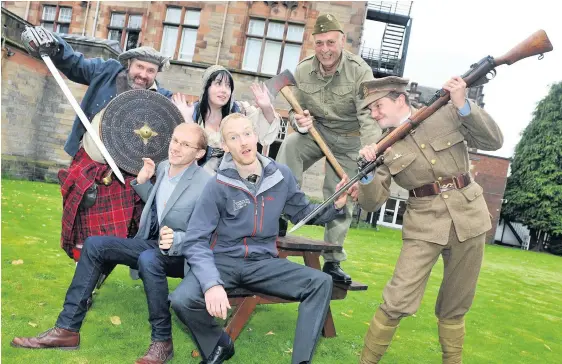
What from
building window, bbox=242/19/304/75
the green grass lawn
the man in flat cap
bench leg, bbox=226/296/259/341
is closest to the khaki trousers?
the green grass lawn

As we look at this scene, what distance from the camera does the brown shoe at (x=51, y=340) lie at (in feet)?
9.98

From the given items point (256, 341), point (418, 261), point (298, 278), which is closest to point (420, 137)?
point (418, 261)

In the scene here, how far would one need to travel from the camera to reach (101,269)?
3.30 metres

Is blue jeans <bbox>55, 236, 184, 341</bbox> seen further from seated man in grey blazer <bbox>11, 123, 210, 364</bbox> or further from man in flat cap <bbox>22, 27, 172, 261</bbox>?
man in flat cap <bbox>22, 27, 172, 261</bbox>

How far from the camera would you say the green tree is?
102 feet

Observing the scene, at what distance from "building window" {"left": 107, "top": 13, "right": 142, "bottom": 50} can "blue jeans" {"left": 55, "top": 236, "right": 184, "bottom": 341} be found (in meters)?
18.3

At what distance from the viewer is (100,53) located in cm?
1681

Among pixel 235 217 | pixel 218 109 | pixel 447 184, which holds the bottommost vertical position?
pixel 235 217

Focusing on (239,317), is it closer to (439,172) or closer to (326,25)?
(439,172)

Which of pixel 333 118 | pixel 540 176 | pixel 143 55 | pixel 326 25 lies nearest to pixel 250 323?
pixel 333 118

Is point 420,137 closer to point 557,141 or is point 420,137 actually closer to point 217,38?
point 217,38

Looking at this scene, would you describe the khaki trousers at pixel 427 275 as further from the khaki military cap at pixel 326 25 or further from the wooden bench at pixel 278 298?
the khaki military cap at pixel 326 25

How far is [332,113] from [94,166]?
219cm

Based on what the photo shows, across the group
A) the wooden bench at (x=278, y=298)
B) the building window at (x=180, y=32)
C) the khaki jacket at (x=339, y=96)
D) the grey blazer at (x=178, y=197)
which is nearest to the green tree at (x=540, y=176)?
the building window at (x=180, y=32)
